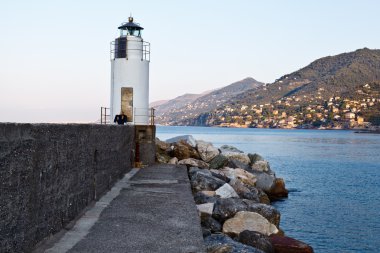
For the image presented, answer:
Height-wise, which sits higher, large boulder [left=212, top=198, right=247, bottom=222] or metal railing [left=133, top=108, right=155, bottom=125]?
metal railing [left=133, top=108, right=155, bottom=125]

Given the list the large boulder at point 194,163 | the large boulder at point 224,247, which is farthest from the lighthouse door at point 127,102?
the large boulder at point 224,247

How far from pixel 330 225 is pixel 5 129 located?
16338 mm

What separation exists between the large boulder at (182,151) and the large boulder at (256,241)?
1153 cm

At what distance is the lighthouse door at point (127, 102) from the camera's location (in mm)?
18688

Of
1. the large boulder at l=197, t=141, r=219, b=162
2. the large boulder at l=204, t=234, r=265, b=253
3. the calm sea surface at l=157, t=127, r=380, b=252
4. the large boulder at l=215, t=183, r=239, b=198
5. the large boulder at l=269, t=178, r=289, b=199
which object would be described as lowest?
the calm sea surface at l=157, t=127, r=380, b=252

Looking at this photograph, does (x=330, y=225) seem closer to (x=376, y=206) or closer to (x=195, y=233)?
(x=376, y=206)

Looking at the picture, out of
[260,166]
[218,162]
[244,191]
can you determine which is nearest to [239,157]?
[260,166]

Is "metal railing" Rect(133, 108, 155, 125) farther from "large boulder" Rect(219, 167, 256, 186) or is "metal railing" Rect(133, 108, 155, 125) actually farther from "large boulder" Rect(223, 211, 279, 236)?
"large boulder" Rect(223, 211, 279, 236)

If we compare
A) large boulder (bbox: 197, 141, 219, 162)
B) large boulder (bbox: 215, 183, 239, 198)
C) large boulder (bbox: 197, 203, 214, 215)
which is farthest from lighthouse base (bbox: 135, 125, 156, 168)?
large boulder (bbox: 197, 203, 214, 215)

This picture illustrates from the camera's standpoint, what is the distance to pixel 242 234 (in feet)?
31.7

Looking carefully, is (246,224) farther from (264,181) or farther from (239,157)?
(239,157)

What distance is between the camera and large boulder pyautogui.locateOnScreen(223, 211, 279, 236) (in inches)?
433

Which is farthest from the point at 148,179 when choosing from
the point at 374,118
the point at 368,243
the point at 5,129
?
the point at 374,118

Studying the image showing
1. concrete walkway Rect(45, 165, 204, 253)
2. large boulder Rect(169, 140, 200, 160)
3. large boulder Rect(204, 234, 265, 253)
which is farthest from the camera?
large boulder Rect(169, 140, 200, 160)
